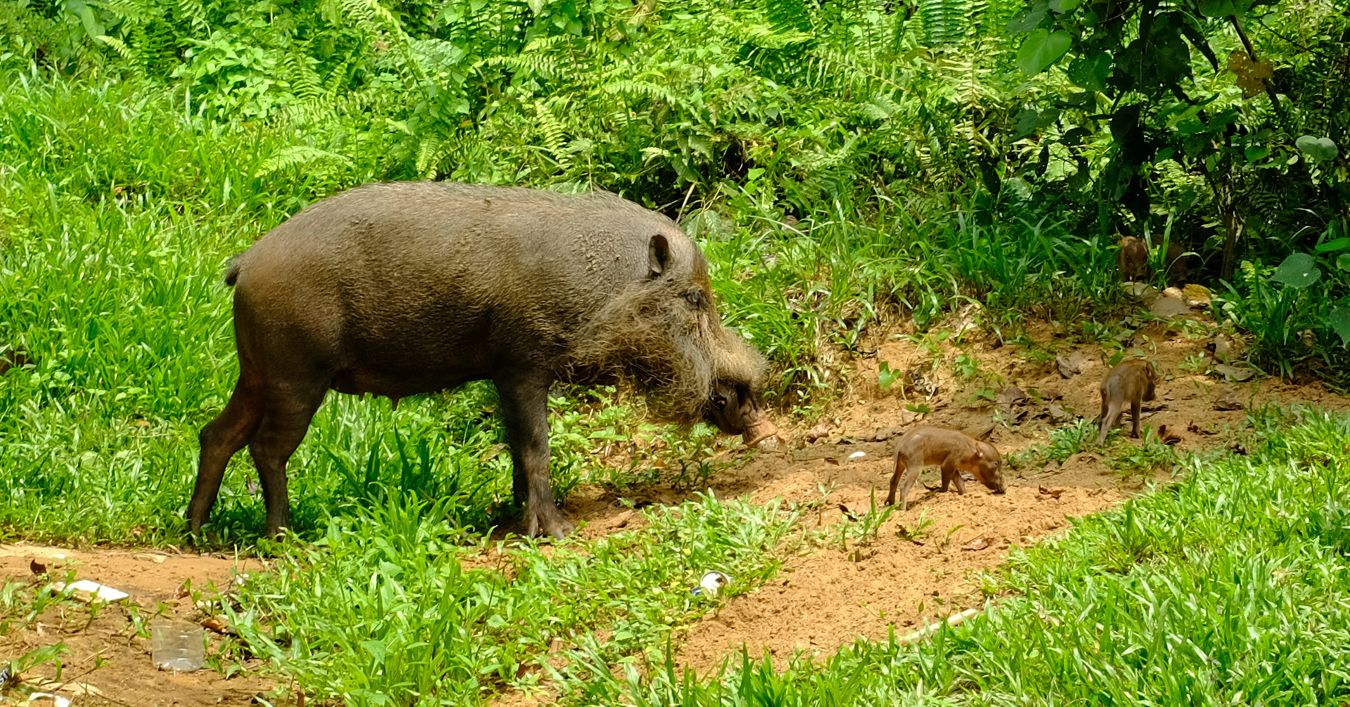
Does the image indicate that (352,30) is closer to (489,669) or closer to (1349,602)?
(489,669)

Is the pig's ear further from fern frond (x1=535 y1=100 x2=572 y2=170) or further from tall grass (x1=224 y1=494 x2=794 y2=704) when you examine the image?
fern frond (x1=535 y1=100 x2=572 y2=170)

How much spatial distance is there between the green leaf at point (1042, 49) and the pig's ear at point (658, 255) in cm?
170

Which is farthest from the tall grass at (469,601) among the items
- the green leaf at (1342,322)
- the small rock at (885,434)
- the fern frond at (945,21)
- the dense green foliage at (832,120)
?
the fern frond at (945,21)

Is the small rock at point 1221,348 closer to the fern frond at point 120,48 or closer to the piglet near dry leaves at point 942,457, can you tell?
the piglet near dry leaves at point 942,457

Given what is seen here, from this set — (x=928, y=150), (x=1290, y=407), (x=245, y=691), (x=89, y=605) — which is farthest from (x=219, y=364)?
(x=1290, y=407)

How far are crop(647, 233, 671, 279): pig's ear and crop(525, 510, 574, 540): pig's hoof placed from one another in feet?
3.84

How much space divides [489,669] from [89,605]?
4.93 feet

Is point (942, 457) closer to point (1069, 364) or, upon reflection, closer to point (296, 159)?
point (1069, 364)

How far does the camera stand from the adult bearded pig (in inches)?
247

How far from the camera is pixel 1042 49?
6375 millimetres

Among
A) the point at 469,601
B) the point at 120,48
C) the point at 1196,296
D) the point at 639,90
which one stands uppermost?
the point at 120,48

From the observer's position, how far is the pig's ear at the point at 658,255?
6758mm

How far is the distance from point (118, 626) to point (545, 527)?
1902mm

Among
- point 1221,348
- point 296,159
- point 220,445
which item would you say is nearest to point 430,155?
point 296,159
